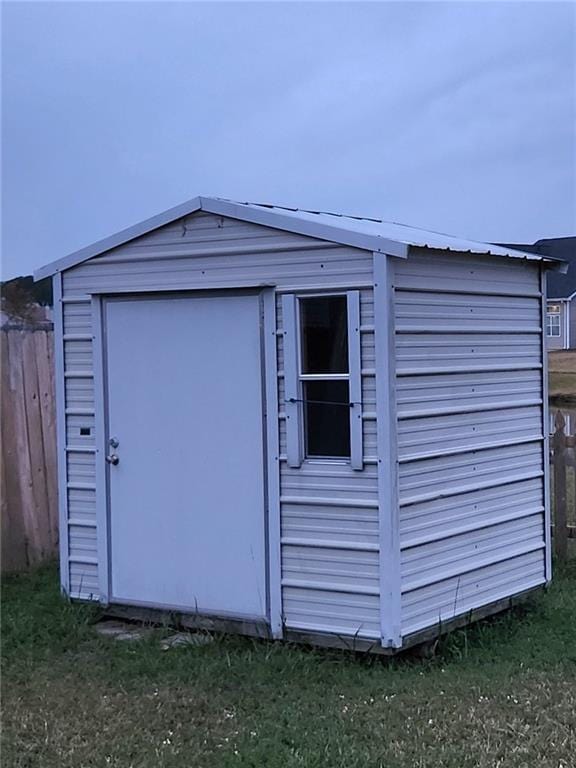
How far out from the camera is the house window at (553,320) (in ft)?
25.5

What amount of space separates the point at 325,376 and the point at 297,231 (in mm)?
872

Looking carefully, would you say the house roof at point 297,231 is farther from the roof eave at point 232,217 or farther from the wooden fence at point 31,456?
the wooden fence at point 31,456

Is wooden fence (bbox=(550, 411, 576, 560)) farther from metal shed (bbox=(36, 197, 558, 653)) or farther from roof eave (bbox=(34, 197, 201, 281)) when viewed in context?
roof eave (bbox=(34, 197, 201, 281))

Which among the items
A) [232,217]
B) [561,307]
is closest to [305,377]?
[232,217]

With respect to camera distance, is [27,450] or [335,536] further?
[27,450]

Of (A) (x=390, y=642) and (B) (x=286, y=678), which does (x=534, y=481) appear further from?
(B) (x=286, y=678)

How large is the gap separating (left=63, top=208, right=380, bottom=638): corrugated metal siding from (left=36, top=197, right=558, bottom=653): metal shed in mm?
11

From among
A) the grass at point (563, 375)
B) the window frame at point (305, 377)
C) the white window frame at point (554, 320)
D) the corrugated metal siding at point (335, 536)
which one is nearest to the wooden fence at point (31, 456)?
the grass at point (563, 375)

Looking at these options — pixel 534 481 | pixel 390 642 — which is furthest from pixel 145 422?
pixel 534 481

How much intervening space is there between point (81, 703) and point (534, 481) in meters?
3.59

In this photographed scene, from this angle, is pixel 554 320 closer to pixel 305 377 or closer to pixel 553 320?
pixel 553 320

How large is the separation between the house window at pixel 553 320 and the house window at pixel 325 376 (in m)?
2.31

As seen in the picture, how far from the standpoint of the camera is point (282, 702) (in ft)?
17.5

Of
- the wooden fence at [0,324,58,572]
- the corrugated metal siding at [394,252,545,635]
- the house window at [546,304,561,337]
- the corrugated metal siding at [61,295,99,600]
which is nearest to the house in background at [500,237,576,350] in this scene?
the house window at [546,304,561,337]
